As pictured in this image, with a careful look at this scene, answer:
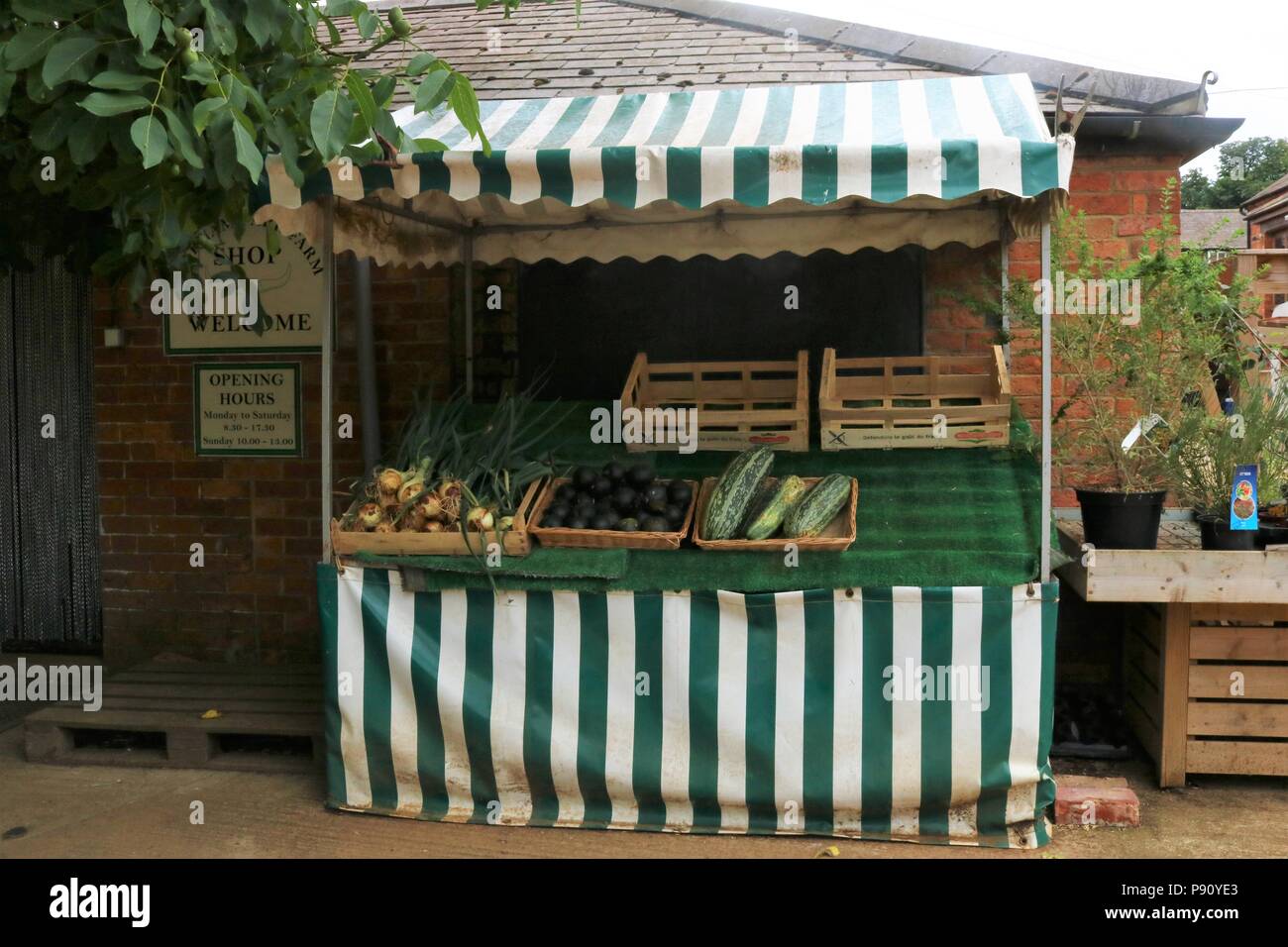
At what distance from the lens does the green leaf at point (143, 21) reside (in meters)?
2.99

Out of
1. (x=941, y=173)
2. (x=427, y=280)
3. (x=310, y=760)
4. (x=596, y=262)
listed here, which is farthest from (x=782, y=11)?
(x=310, y=760)

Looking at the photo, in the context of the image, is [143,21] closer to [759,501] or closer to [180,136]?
[180,136]

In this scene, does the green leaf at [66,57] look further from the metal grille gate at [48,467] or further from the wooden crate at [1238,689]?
the wooden crate at [1238,689]

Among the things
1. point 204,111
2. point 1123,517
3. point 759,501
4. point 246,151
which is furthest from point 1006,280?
point 204,111

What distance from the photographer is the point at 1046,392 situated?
421 centimetres

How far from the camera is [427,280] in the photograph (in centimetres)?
618

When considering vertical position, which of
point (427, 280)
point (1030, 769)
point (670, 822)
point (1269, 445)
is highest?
point (427, 280)

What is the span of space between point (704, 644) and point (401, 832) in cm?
144

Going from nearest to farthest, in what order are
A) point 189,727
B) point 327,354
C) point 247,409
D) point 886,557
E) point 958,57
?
point 886,557 < point 327,354 < point 189,727 < point 958,57 < point 247,409

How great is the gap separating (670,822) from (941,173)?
2651 millimetres

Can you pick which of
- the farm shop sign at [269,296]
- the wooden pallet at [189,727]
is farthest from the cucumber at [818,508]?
the farm shop sign at [269,296]

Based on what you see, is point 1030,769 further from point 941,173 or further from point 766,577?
point 941,173

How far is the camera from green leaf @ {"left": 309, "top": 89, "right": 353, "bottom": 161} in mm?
3229

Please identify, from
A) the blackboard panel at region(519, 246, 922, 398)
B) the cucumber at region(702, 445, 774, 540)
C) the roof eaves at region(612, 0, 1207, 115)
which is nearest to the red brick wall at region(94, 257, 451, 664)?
the blackboard panel at region(519, 246, 922, 398)
